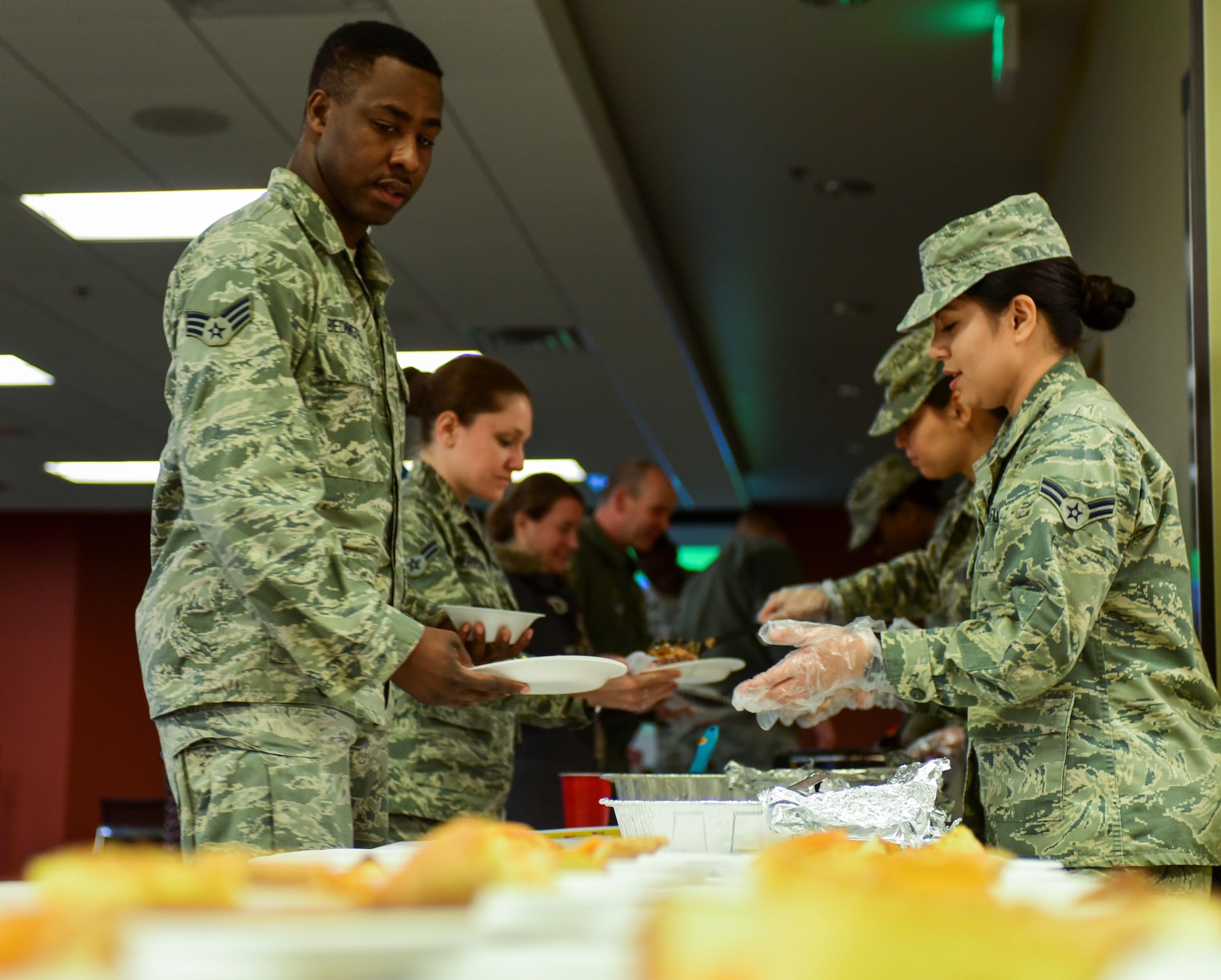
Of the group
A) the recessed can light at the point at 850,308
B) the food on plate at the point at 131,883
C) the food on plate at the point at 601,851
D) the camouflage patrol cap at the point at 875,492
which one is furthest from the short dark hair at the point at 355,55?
the recessed can light at the point at 850,308

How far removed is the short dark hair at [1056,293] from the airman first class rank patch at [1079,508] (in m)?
0.37

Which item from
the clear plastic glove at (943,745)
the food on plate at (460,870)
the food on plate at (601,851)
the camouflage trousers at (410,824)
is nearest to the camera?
the food on plate at (460,870)

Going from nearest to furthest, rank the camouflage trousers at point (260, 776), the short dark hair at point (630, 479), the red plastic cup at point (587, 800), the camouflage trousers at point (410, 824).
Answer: the camouflage trousers at point (260, 776) < the red plastic cup at point (587, 800) < the camouflage trousers at point (410, 824) < the short dark hair at point (630, 479)

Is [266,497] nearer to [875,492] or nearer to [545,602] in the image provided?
[545,602]

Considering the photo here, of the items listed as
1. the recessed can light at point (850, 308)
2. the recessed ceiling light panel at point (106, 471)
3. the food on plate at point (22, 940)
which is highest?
the recessed can light at point (850, 308)

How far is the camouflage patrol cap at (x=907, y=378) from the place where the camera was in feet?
9.00

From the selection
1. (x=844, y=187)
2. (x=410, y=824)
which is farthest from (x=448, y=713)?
(x=844, y=187)

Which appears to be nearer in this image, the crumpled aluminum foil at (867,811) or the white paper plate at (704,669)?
the crumpled aluminum foil at (867,811)

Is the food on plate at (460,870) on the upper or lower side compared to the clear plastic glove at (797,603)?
lower

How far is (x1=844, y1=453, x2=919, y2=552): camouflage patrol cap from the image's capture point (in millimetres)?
3920

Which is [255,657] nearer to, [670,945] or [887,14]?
[670,945]

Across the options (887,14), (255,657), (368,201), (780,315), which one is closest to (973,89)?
(887,14)

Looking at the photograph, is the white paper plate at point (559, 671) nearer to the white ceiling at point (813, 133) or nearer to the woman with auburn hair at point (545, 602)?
the woman with auburn hair at point (545, 602)

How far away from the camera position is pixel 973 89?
485 centimetres
